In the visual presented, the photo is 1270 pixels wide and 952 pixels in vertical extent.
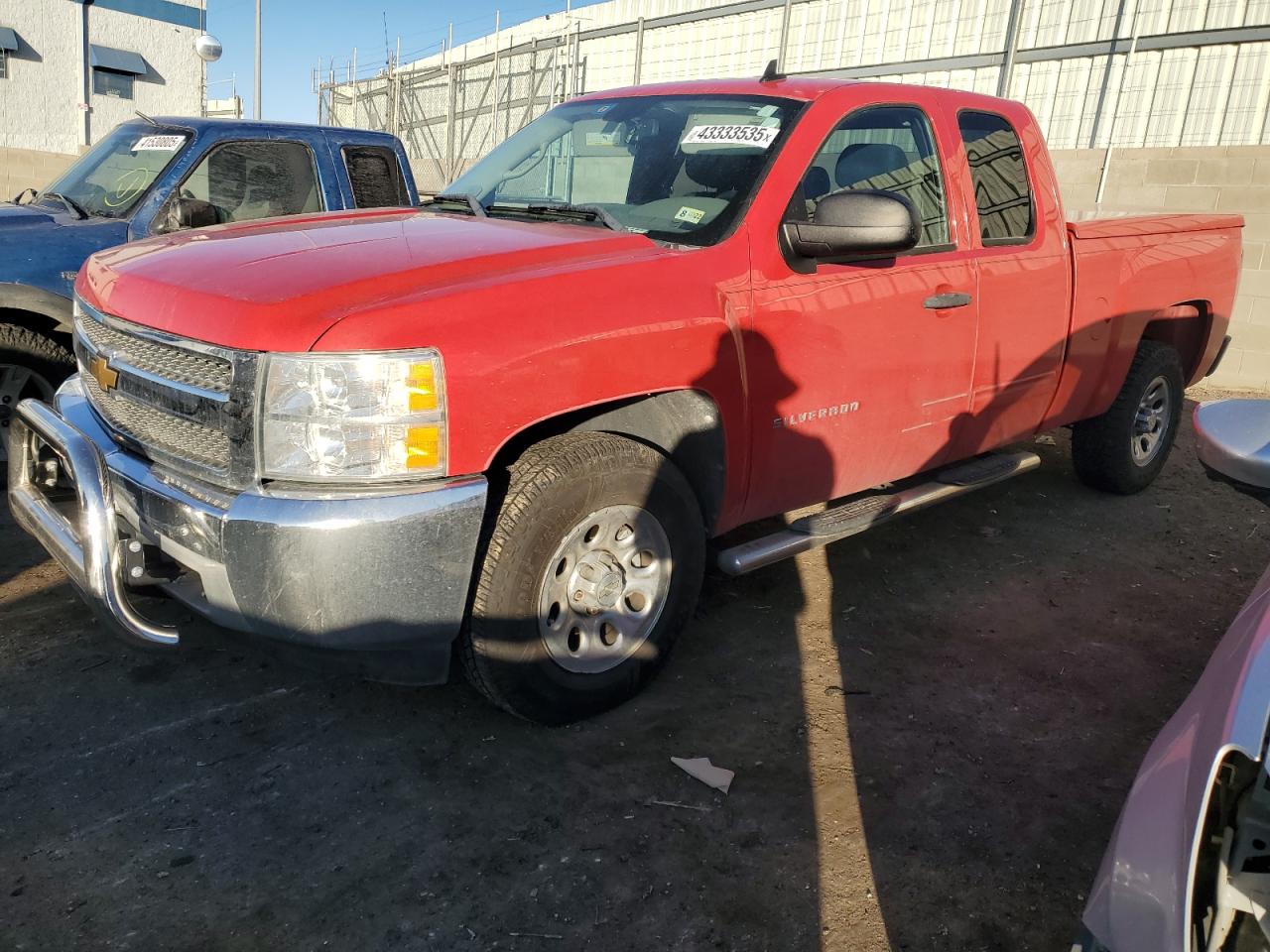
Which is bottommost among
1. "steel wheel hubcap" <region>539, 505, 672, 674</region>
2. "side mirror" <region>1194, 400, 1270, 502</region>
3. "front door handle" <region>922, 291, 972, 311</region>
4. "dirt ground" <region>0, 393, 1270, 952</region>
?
"dirt ground" <region>0, 393, 1270, 952</region>

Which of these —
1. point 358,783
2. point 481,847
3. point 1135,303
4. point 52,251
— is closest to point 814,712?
point 481,847

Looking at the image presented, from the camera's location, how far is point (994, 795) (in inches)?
115

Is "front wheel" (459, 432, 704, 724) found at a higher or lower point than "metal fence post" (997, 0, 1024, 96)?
lower

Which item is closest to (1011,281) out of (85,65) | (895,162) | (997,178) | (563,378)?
(997,178)

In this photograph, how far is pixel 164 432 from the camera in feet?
9.07

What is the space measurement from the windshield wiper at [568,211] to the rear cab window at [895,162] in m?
0.86

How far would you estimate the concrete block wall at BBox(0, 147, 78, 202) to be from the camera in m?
14.3

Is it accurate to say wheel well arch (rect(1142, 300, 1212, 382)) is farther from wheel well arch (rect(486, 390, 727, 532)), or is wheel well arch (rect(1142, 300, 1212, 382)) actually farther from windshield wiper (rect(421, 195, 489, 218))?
windshield wiper (rect(421, 195, 489, 218))

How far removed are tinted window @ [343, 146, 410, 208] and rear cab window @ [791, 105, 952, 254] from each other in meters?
3.15

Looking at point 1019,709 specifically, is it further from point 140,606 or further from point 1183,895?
point 140,606

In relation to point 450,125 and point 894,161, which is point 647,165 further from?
point 450,125

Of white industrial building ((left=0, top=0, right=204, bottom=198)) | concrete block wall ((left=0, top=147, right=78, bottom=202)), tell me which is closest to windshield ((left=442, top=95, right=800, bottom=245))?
concrete block wall ((left=0, top=147, right=78, bottom=202))

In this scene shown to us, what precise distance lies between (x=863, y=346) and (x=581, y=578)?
4.50 feet

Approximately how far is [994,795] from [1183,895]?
1573 millimetres
